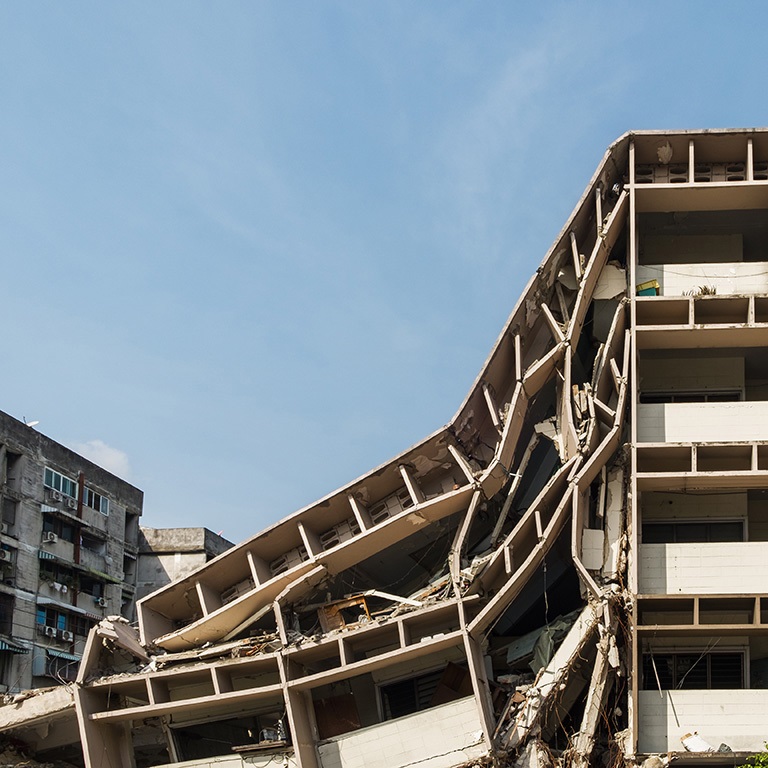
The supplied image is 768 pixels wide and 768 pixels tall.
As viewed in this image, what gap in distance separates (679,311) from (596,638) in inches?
297

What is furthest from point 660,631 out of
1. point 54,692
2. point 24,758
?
point 24,758

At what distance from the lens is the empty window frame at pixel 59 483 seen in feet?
153

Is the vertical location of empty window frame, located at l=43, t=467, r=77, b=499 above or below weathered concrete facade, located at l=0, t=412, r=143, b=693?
above

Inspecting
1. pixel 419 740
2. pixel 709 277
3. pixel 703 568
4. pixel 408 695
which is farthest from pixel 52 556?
pixel 709 277

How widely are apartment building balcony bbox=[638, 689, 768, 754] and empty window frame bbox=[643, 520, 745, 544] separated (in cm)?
372

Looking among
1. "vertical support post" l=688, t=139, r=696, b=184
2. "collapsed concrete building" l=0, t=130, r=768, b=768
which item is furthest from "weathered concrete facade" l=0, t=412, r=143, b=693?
"vertical support post" l=688, t=139, r=696, b=184

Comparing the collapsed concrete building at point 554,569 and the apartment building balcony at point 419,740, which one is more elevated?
the collapsed concrete building at point 554,569

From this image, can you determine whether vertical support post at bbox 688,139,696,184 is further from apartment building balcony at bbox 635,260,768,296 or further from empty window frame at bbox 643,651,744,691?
empty window frame at bbox 643,651,744,691

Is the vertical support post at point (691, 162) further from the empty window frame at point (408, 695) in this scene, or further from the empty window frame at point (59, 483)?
the empty window frame at point (59, 483)

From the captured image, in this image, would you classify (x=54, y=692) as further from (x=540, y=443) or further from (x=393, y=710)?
(x=540, y=443)

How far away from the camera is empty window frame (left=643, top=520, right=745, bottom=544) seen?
85.5 ft

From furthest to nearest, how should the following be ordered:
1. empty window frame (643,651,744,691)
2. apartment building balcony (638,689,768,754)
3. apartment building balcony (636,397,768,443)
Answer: apartment building balcony (636,397,768,443) → empty window frame (643,651,744,691) → apartment building balcony (638,689,768,754)

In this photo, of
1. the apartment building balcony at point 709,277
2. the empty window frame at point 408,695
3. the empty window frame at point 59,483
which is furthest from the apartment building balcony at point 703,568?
the empty window frame at point 59,483

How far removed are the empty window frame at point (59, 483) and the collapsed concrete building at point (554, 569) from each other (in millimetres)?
20355
